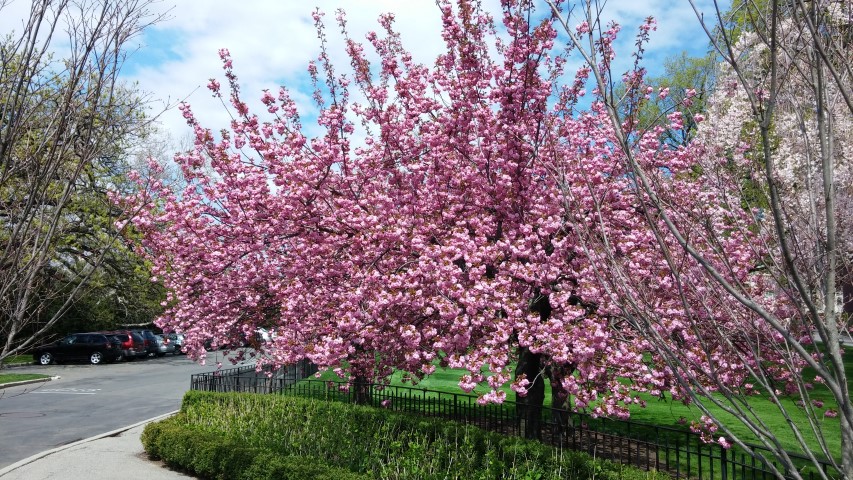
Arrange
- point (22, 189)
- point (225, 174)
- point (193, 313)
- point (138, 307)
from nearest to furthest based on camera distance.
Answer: point (22, 189)
point (225, 174)
point (193, 313)
point (138, 307)

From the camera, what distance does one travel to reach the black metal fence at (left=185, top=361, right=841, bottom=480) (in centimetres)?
808

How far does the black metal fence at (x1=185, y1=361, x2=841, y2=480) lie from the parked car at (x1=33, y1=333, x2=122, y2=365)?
19.0 m

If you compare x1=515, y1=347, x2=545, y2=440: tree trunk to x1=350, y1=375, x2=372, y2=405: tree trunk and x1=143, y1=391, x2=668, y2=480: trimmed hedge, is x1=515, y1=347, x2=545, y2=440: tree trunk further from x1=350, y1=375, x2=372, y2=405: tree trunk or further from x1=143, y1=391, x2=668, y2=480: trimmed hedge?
x1=350, y1=375, x2=372, y2=405: tree trunk

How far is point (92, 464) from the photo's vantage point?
37.4 ft

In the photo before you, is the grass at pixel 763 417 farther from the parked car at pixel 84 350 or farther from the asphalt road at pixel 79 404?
the parked car at pixel 84 350

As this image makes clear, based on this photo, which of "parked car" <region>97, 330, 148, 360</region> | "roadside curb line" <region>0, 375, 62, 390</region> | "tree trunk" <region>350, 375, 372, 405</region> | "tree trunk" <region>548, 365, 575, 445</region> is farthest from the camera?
"parked car" <region>97, 330, 148, 360</region>

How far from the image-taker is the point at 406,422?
9914 millimetres

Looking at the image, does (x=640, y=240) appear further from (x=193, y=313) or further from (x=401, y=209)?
(x=193, y=313)

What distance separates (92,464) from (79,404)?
28.5ft

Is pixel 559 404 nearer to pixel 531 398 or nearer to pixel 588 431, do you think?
pixel 531 398

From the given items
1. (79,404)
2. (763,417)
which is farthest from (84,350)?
(763,417)

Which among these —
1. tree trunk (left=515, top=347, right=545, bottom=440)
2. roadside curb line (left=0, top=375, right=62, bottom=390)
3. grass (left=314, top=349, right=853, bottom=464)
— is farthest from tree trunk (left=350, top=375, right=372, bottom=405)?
roadside curb line (left=0, top=375, right=62, bottom=390)

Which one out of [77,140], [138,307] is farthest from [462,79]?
[138,307]

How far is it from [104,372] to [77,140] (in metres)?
27.2
